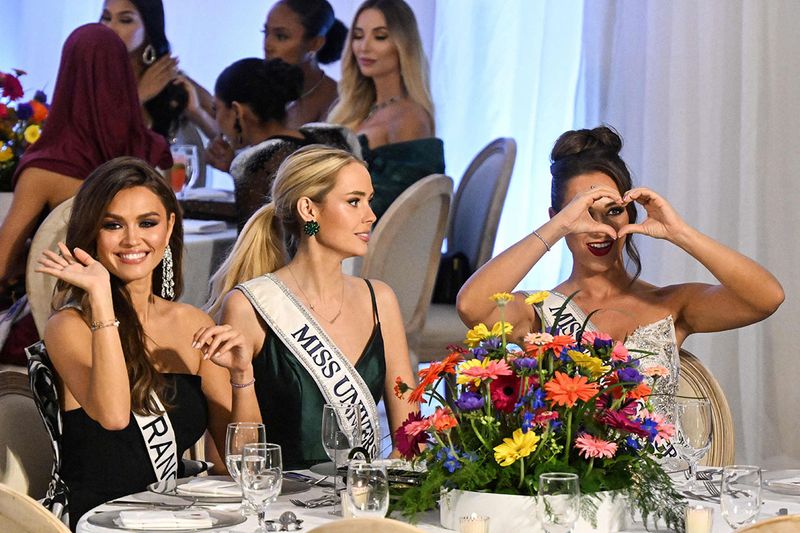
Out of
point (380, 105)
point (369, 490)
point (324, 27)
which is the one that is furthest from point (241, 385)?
point (324, 27)

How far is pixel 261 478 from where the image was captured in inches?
65.7

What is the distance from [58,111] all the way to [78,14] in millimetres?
2837

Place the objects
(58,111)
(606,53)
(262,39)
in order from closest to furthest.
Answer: (58,111), (606,53), (262,39)

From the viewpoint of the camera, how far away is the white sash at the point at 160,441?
2.18 metres

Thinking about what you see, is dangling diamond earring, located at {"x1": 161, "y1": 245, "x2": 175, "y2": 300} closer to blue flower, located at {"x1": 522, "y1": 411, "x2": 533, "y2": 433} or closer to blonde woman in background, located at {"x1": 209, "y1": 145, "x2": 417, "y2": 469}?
blonde woman in background, located at {"x1": 209, "y1": 145, "x2": 417, "y2": 469}

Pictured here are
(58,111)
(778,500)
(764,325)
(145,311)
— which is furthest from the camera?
(764,325)

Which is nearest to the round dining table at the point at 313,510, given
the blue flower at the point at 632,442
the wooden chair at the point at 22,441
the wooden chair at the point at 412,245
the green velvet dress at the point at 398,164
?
the blue flower at the point at 632,442

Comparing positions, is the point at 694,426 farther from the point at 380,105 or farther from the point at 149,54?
the point at 149,54

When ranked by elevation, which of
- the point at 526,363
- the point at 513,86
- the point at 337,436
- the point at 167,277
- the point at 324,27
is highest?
the point at 324,27

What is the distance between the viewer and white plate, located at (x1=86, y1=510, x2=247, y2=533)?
1.68 metres

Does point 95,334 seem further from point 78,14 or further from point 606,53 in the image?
point 78,14

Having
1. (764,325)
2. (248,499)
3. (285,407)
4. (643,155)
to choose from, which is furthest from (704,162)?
(248,499)

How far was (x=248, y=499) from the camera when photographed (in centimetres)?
168

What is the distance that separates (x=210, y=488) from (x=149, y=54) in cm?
402
